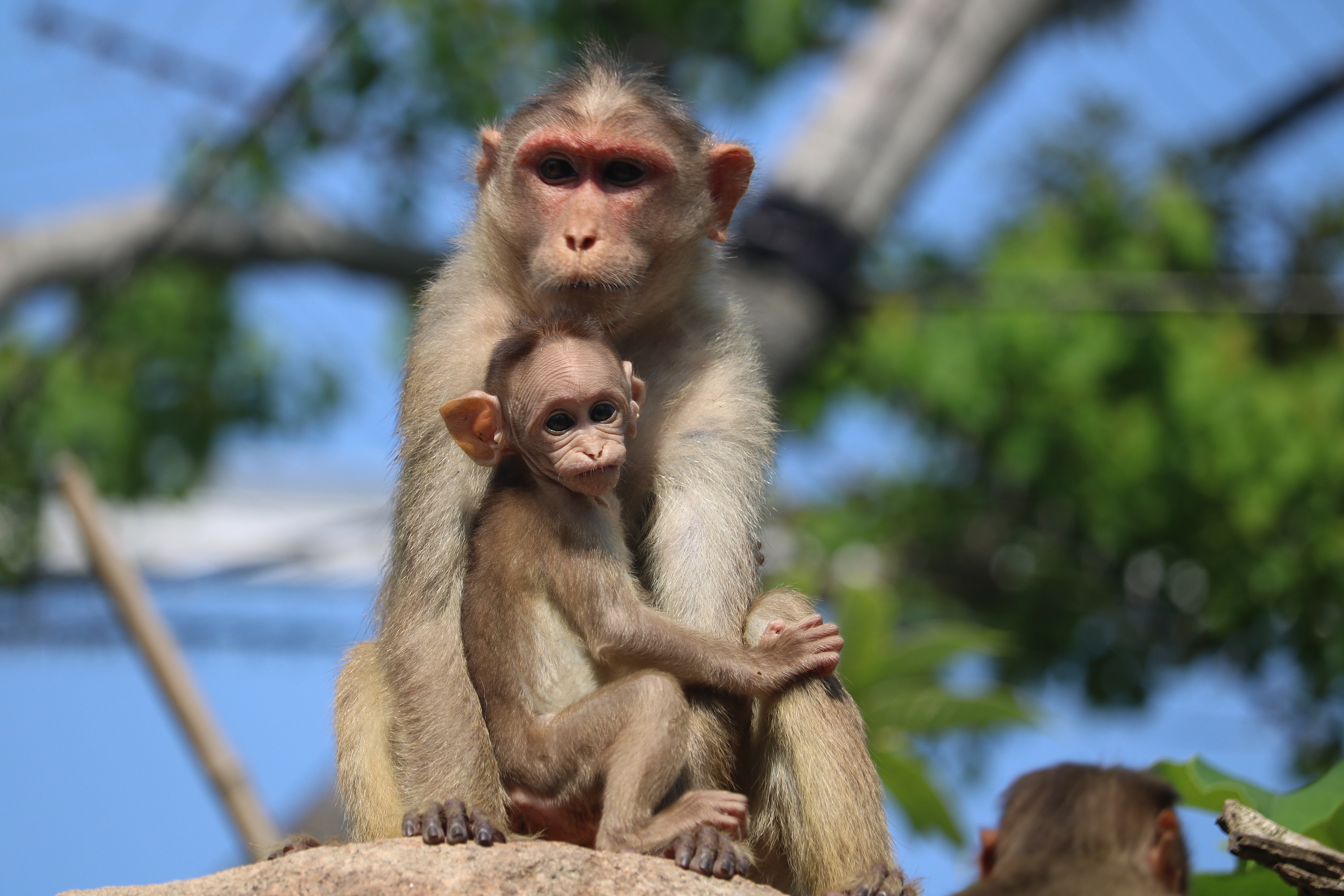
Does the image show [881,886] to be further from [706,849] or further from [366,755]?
[366,755]

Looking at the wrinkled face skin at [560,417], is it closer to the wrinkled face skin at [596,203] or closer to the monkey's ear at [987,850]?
the wrinkled face skin at [596,203]

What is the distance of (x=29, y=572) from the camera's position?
1038 centimetres

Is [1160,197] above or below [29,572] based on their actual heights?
above

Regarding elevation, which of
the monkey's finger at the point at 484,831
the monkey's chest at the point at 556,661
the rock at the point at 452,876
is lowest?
the rock at the point at 452,876

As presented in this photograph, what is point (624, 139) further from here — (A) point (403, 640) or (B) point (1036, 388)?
(B) point (1036, 388)

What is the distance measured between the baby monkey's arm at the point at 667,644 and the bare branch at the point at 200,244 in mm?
7959

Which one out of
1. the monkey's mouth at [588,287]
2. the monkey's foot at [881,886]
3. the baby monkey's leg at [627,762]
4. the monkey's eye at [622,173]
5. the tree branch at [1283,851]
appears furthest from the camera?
the monkey's eye at [622,173]

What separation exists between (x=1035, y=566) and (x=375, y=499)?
288 inches

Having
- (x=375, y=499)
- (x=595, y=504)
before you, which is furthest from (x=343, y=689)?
(x=375, y=499)

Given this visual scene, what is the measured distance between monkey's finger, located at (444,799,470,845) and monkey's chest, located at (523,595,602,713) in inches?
14.3

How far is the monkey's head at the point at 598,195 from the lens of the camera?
4121 mm

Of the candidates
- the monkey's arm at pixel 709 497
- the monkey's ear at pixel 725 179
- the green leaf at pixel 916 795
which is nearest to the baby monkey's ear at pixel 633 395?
the monkey's arm at pixel 709 497

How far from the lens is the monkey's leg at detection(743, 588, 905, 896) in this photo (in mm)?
3754

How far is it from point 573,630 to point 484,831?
1.98ft
